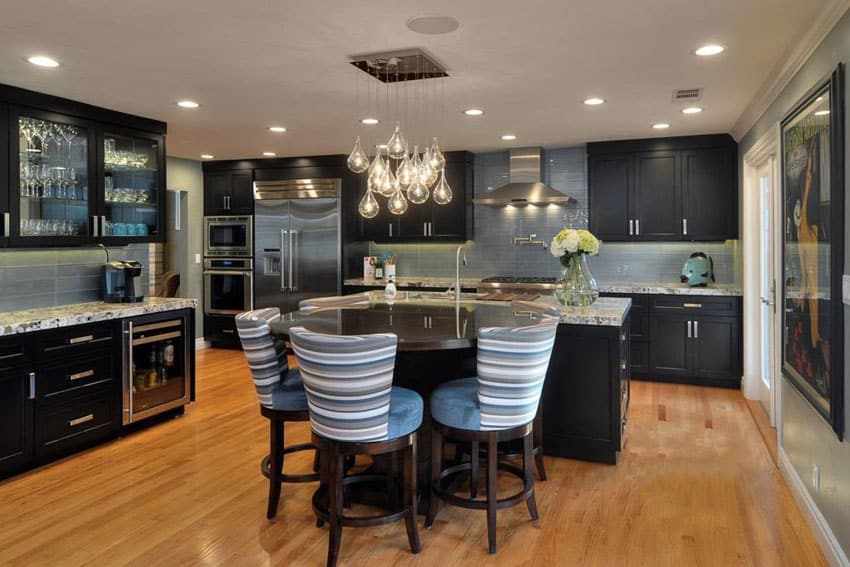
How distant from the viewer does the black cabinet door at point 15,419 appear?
347 cm

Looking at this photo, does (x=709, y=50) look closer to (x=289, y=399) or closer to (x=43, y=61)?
(x=289, y=399)

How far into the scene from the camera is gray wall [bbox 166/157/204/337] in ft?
25.1

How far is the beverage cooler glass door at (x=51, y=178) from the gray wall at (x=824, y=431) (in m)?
4.59

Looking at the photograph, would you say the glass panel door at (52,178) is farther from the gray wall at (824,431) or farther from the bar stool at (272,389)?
the gray wall at (824,431)

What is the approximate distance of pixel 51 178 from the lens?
422 cm

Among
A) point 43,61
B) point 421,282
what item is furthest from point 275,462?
point 421,282

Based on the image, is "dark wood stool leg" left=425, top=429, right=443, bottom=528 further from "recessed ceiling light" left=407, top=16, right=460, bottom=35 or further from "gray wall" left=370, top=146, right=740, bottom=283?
"gray wall" left=370, top=146, right=740, bottom=283

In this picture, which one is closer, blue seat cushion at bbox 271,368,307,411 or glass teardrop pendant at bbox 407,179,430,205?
blue seat cushion at bbox 271,368,307,411

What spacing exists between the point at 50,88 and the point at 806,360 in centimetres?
477

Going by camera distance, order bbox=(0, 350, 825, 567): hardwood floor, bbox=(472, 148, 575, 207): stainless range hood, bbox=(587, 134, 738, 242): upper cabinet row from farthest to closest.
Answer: bbox=(472, 148, 575, 207): stainless range hood, bbox=(587, 134, 738, 242): upper cabinet row, bbox=(0, 350, 825, 567): hardwood floor

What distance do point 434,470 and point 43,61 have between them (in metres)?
3.14

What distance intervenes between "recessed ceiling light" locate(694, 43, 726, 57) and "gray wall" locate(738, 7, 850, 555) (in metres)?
0.42

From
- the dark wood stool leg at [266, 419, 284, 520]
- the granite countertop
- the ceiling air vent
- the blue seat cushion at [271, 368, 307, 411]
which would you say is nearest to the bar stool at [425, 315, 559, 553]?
the blue seat cushion at [271, 368, 307, 411]

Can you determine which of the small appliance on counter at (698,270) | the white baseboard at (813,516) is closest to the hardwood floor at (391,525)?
the white baseboard at (813,516)
